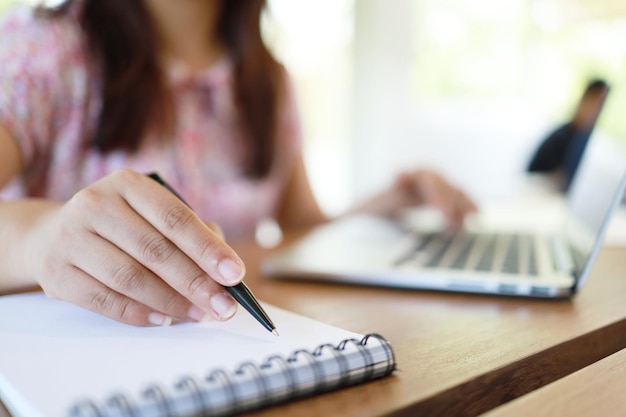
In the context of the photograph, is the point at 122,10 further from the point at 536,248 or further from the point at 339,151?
the point at 339,151

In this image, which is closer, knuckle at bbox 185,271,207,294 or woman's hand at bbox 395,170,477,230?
knuckle at bbox 185,271,207,294

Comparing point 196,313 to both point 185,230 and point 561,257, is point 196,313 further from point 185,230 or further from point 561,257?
point 561,257

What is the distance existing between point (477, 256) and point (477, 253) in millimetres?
22

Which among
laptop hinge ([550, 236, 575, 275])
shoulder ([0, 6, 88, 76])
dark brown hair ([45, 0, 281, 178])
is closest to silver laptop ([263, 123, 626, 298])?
laptop hinge ([550, 236, 575, 275])

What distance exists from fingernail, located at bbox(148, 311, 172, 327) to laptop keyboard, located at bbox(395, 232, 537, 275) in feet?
1.01

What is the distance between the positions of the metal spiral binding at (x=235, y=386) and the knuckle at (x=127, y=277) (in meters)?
0.15

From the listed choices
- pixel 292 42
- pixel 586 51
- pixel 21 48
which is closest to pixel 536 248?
pixel 21 48

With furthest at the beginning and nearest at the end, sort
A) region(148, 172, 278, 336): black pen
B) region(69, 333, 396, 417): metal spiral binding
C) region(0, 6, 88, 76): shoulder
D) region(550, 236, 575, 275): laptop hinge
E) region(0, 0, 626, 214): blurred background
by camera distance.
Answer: region(0, 0, 626, 214): blurred background, region(0, 6, 88, 76): shoulder, region(550, 236, 575, 275): laptop hinge, region(148, 172, 278, 336): black pen, region(69, 333, 396, 417): metal spiral binding

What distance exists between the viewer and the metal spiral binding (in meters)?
0.30

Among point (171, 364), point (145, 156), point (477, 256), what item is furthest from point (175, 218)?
point (145, 156)

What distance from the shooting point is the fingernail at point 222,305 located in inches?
18.1

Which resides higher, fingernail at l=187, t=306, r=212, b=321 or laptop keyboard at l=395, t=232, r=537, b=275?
laptop keyboard at l=395, t=232, r=537, b=275

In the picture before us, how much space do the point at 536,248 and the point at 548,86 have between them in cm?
192

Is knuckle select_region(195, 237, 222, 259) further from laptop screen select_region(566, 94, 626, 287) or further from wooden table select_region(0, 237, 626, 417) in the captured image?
laptop screen select_region(566, 94, 626, 287)
